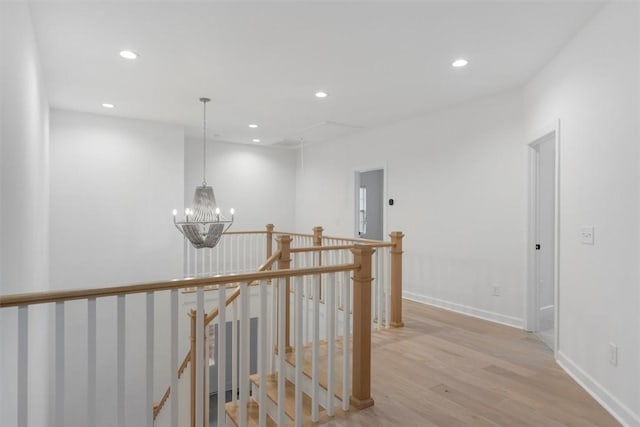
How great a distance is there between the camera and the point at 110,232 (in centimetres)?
528

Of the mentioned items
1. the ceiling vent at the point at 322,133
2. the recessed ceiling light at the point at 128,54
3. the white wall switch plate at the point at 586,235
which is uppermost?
the ceiling vent at the point at 322,133

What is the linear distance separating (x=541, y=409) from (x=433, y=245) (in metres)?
2.79

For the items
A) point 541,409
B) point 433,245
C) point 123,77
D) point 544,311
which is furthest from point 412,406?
point 123,77

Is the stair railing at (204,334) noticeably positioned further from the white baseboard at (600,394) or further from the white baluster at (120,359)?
the white baseboard at (600,394)

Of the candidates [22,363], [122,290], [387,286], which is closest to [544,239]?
[387,286]

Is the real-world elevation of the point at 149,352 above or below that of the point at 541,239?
below

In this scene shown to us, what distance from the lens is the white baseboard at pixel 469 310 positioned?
4000mm

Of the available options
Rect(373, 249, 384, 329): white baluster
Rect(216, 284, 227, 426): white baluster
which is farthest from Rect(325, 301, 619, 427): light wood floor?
Rect(216, 284, 227, 426): white baluster

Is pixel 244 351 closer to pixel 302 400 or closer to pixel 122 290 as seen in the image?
pixel 122 290

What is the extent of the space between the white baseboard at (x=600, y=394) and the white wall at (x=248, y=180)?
19.1ft

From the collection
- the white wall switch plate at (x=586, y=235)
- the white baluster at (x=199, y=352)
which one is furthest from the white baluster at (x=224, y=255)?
the white wall switch plate at (x=586, y=235)

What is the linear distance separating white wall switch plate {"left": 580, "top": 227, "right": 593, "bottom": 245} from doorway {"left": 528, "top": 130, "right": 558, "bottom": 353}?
108cm

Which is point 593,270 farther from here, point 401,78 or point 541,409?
point 401,78

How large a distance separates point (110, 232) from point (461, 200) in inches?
200
